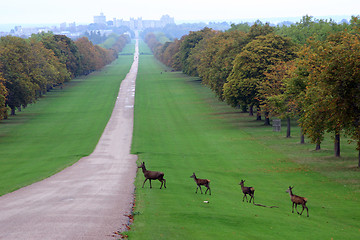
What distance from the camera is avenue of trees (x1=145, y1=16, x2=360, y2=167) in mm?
39969

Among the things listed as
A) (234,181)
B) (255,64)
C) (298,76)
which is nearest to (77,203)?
(234,181)

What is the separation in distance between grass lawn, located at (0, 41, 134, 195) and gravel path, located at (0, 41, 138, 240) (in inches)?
151

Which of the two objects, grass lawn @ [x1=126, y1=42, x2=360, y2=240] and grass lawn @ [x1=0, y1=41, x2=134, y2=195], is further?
grass lawn @ [x1=0, y1=41, x2=134, y2=195]

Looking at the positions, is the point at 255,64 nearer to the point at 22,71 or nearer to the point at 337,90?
the point at 337,90

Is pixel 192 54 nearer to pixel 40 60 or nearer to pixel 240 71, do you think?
pixel 40 60

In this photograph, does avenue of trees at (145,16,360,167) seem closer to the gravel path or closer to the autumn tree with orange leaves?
the autumn tree with orange leaves

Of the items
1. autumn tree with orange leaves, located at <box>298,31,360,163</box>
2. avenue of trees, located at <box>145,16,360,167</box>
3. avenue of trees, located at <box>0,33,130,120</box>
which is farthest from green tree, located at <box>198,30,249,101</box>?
autumn tree with orange leaves, located at <box>298,31,360,163</box>

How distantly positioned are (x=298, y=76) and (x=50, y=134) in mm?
40051

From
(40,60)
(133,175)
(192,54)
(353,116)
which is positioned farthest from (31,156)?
(192,54)

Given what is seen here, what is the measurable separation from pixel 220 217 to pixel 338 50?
64.8ft

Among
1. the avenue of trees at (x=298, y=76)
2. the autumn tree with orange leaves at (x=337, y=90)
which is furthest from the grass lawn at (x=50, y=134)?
the autumn tree with orange leaves at (x=337, y=90)

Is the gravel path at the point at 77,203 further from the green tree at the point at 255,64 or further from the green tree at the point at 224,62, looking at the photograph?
the green tree at the point at 224,62

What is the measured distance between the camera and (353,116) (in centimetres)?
4084

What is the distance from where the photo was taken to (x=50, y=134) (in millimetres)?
75438
